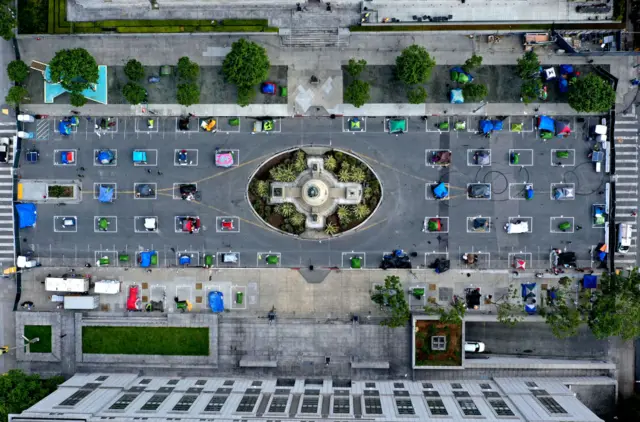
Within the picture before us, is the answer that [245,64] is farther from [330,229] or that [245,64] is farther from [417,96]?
[330,229]

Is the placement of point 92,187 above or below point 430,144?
below

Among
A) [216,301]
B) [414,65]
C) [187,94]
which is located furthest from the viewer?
[216,301]

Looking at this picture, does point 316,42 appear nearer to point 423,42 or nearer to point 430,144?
point 423,42

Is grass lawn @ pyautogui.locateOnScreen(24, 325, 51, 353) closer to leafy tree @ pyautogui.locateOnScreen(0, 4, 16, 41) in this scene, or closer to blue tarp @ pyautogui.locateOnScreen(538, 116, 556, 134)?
leafy tree @ pyautogui.locateOnScreen(0, 4, 16, 41)

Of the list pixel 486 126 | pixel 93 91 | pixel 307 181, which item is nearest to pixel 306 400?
pixel 307 181

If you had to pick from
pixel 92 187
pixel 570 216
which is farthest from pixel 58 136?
pixel 570 216

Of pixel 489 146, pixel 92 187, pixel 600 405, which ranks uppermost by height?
pixel 489 146
